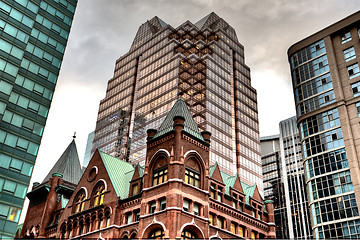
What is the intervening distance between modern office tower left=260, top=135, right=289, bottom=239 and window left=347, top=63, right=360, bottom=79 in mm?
80436

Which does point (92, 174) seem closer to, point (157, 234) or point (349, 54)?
point (157, 234)

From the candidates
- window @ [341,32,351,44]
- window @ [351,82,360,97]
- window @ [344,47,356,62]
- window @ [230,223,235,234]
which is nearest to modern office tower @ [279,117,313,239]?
window @ [351,82,360,97]

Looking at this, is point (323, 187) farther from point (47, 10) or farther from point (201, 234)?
point (47, 10)

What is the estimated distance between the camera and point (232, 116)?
130 meters

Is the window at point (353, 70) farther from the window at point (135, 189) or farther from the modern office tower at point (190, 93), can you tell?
the modern office tower at point (190, 93)

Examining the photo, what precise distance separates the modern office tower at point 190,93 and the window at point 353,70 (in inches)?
1943

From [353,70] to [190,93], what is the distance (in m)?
→ 60.1

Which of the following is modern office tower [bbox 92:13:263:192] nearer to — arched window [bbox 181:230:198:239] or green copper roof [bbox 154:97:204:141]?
green copper roof [bbox 154:97:204:141]

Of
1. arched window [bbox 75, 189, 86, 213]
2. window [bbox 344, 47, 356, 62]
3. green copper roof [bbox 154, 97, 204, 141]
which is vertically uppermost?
window [bbox 344, 47, 356, 62]

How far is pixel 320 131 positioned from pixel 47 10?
2056 inches

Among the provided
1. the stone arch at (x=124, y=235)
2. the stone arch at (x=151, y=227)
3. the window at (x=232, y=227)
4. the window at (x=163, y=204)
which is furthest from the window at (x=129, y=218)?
the window at (x=232, y=227)

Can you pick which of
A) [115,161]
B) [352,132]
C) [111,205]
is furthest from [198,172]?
[352,132]

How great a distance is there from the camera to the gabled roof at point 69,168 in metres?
64.3

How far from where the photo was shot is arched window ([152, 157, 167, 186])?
43869mm
